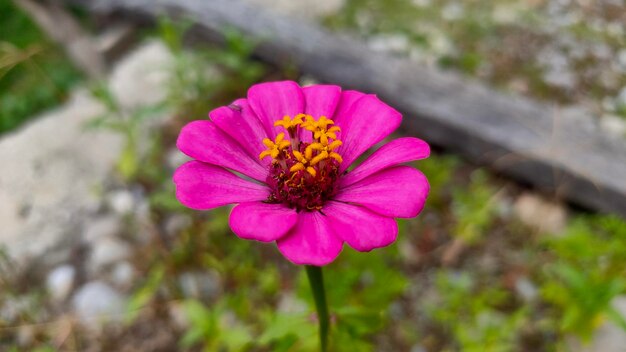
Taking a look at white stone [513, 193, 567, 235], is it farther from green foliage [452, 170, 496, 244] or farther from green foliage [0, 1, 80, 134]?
green foliage [0, 1, 80, 134]

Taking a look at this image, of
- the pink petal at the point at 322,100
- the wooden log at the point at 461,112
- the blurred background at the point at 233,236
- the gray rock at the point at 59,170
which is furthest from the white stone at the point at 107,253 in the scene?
the pink petal at the point at 322,100

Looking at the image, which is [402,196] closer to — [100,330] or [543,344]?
[543,344]

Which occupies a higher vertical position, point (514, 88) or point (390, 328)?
point (514, 88)

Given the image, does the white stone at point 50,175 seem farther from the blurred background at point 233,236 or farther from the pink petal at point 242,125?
the pink petal at point 242,125

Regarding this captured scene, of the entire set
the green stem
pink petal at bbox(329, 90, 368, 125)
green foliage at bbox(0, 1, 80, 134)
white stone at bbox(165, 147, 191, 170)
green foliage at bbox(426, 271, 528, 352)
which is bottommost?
green foliage at bbox(426, 271, 528, 352)

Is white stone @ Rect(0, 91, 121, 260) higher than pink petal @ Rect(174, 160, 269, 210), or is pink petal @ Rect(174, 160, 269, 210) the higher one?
pink petal @ Rect(174, 160, 269, 210)

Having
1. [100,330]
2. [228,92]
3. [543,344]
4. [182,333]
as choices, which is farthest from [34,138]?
[543,344]

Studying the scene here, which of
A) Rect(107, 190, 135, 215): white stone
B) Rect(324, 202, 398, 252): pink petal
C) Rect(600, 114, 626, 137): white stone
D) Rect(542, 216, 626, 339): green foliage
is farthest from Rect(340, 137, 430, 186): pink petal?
Rect(600, 114, 626, 137): white stone
